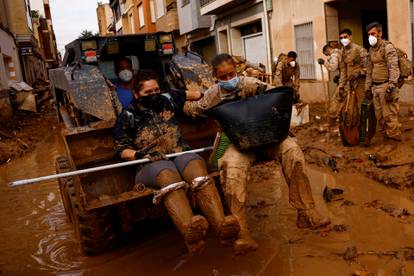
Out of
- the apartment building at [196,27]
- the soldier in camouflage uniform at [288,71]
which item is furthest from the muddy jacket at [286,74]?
the apartment building at [196,27]

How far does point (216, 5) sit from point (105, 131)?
1379 cm

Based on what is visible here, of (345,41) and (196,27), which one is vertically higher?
(196,27)

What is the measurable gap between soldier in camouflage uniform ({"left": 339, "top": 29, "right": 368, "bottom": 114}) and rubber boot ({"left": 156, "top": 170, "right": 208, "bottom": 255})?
4.49 meters

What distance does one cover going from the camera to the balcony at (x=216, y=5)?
1628 centimetres

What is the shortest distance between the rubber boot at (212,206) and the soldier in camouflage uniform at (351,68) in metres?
4.24

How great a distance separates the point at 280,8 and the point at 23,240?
11.1 meters

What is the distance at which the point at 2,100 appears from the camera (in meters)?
14.2

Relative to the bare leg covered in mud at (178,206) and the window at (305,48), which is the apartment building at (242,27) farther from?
the bare leg covered in mud at (178,206)

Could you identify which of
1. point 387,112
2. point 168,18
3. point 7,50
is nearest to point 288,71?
point 387,112

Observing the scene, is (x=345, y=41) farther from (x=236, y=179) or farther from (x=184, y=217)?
(x=184, y=217)

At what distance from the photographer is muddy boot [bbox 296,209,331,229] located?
11.5 ft

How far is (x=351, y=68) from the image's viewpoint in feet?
24.2

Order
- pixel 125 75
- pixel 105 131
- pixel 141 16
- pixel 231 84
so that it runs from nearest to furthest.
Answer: pixel 231 84, pixel 105 131, pixel 125 75, pixel 141 16

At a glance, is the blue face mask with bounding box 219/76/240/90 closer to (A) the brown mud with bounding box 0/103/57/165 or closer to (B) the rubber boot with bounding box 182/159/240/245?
(B) the rubber boot with bounding box 182/159/240/245
